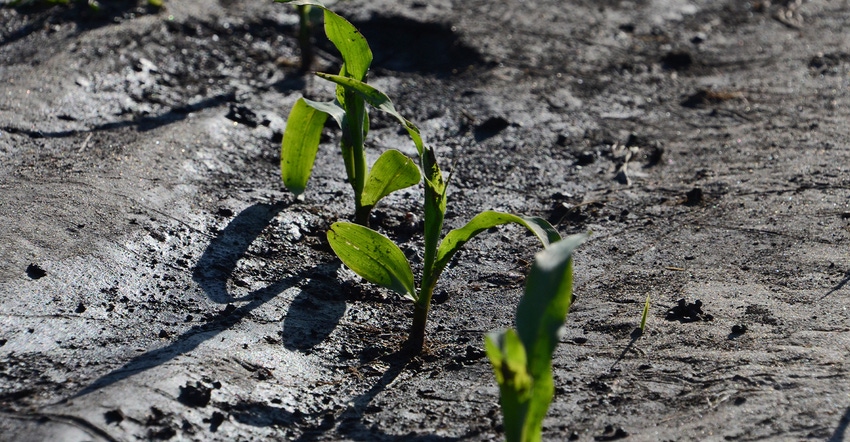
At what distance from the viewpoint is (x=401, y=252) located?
238 cm

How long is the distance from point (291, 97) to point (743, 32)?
2967 mm

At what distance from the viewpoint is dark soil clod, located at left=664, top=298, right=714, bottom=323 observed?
2.50 m

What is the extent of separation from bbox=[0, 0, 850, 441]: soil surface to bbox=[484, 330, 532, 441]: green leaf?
1.23 ft

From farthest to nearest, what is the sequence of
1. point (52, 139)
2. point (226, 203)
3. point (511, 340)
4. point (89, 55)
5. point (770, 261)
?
point (89, 55) → point (52, 139) → point (226, 203) → point (770, 261) → point (511, 340)

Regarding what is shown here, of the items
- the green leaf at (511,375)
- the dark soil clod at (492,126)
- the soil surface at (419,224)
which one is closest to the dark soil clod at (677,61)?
the soil surface at (419,224)

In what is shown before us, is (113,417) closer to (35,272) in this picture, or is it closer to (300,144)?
(35,272)

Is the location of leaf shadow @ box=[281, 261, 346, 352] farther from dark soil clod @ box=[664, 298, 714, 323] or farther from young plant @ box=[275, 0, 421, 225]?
dark soil clod @ box=[664, 298, 714, 323]

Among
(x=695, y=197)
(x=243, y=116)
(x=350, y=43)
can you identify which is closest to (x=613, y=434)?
(x=350, y=43)

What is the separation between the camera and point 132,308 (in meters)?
2.43

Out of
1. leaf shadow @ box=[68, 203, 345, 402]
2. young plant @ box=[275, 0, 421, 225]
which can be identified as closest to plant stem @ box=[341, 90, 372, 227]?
young plant @ box=[275, 0, 421, 225]

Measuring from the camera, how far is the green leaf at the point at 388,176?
2.74 metres

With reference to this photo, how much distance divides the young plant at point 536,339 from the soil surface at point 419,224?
0.41 meters

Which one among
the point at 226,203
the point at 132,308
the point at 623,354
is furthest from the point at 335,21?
the point at 623,354

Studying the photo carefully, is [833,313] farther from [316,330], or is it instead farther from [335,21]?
[335,21]
